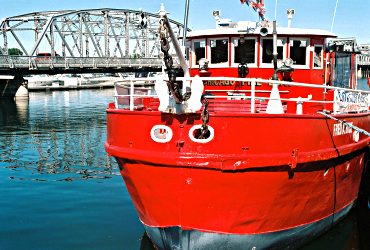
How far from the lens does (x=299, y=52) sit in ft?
43.9

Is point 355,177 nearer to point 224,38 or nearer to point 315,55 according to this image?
point 315,55

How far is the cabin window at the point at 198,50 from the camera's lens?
13.8 meters

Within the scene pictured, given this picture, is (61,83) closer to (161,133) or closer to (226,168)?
(161,133)

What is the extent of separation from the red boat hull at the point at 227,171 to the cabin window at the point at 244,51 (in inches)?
128

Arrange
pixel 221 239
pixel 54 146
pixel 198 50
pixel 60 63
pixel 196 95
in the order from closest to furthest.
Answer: pixel 196 95 → pixel 221 239 → pixel 198 50 → pixel 54 146 → pixel 60 63

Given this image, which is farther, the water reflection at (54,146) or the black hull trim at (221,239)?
the water reflection at (54,146)

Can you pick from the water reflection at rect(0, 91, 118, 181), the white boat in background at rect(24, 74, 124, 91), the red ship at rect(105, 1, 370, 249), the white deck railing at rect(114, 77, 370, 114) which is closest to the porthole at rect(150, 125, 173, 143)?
the red ship at rect(105, 1, 370, 249)

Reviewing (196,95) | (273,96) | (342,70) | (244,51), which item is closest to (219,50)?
(244,51)

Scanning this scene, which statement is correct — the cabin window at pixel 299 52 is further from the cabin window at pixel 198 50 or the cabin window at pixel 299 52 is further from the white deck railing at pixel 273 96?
the cabin window at pixel 198 50

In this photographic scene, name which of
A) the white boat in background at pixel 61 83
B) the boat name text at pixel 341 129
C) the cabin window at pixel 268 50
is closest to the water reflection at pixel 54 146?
the cabin window at pixel 268 50

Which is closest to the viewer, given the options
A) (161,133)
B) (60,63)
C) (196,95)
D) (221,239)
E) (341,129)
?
(196,95)

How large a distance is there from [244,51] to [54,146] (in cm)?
1734

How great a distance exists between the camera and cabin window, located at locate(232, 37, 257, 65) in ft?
42.9

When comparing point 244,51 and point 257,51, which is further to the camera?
point 244,51
